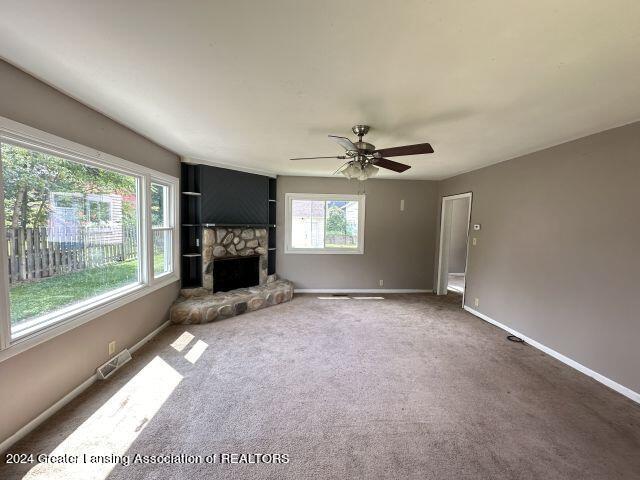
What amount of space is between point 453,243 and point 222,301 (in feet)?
21.5

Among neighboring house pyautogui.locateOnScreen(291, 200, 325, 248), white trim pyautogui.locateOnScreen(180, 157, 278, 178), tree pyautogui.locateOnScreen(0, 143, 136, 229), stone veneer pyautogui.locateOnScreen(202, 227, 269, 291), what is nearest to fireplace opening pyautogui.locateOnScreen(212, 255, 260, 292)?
stone veneer pyautogui.locateOnScreen(202, 227, 269, 291)

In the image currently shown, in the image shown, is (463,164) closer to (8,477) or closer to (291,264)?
(291,264)

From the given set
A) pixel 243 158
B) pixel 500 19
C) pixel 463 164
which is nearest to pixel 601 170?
pixel 463 164

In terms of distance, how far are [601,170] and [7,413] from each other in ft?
17.1

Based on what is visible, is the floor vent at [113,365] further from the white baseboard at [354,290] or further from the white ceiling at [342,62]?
the white baseboard at [354,290]

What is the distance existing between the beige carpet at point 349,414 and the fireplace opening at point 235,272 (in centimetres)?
125

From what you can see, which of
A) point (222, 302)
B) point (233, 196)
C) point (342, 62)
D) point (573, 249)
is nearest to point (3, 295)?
point (222, 302)

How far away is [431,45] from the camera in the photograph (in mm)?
1335

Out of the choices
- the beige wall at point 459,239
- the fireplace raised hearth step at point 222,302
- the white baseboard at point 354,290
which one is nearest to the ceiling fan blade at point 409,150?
the fireplace raised hearth step at point 222,302

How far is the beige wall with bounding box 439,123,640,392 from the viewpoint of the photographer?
2.29 metres

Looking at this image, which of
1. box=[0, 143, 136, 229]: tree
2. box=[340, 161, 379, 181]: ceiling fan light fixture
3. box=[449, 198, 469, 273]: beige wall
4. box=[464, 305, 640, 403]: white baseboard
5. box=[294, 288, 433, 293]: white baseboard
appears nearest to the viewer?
box=[0, 143, 136, 229]: tree

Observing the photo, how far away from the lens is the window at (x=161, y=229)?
3.30m

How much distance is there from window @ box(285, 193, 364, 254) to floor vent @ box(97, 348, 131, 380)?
312 centimetres

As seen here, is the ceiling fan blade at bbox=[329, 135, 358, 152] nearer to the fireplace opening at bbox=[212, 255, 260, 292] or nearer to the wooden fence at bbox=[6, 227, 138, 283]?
the wooden fence at bbox=[6, 227, 138, 283]
